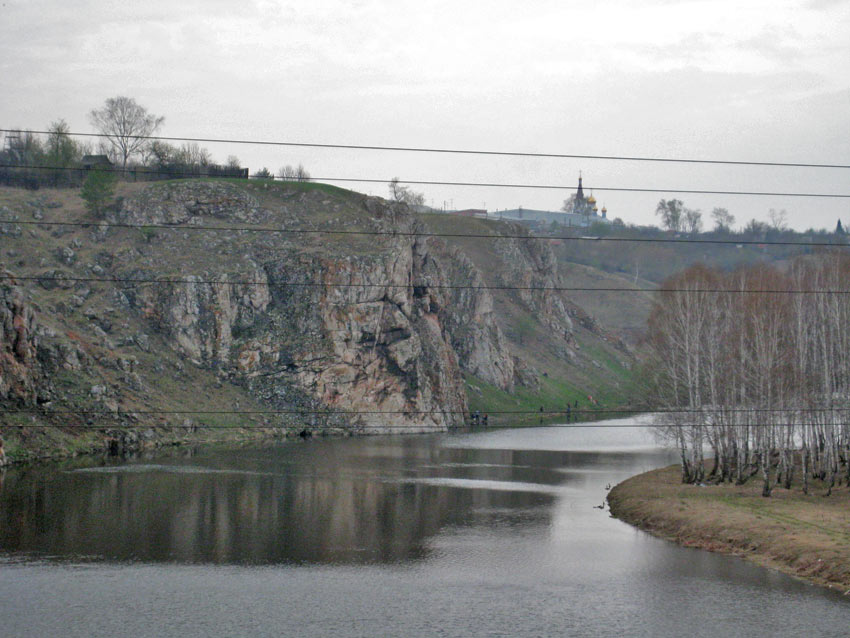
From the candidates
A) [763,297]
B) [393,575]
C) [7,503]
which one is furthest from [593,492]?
[7,503]

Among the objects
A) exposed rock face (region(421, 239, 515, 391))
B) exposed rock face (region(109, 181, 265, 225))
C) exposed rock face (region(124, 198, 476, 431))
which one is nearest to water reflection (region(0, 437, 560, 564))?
exposed rock face (region(124, 198, 476, 431))

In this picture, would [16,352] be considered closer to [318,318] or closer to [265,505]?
[265,505]

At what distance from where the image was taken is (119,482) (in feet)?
204

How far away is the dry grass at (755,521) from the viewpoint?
1544 inches

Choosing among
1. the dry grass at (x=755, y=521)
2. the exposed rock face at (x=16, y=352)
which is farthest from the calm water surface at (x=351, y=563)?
the exposed rock face at (x=16, y=352)

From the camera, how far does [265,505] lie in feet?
184

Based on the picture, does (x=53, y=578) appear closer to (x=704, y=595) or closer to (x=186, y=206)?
(x=704, y=595)

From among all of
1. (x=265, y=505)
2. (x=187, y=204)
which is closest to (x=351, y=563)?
(x=265, y=505)

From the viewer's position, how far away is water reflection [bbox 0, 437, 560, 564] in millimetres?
43781

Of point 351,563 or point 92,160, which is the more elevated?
point 92,160

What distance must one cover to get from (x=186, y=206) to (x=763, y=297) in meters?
87.7

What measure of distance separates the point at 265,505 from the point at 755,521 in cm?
2754

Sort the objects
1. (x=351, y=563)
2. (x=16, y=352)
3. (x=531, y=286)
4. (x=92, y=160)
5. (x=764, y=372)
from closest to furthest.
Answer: (x=351, y=563)
(x=764, y=372)
(x=16, y=352)
(x=92, y=160)
(x=531, y=286)

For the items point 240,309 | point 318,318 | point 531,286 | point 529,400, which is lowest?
point 529,400
